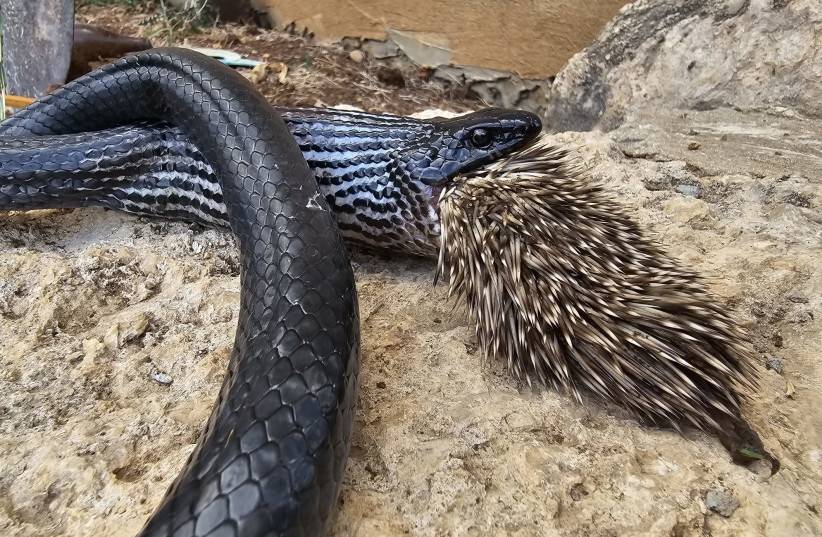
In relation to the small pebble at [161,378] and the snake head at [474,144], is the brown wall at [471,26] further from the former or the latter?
the small pebble at [161,378]

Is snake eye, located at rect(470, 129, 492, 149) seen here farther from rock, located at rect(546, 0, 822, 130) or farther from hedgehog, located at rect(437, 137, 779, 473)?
rock, located at rect(546, 0, 822, 130)

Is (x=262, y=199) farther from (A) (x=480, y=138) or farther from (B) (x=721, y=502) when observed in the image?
(B) (x=721, y=502)

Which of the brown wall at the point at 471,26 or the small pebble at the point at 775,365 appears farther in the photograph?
the brown wall at the point at 471,26

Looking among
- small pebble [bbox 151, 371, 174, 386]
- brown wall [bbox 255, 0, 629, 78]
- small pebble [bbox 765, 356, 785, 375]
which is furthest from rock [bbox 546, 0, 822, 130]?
small pebble [bbox 151, 371, 174, 386]

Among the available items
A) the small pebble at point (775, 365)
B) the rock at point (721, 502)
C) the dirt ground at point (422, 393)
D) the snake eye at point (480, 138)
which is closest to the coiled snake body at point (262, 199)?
the snake eye at point (480, 138)

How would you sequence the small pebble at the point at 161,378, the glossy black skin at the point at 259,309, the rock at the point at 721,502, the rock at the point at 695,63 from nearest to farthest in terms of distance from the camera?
the glossy black skin at the point at 259,309 → the rock at the point at 721,502 → the small pebble at the point at 161,378 → the rock at the point at 695,63

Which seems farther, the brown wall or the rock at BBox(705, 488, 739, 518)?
the brown wall
